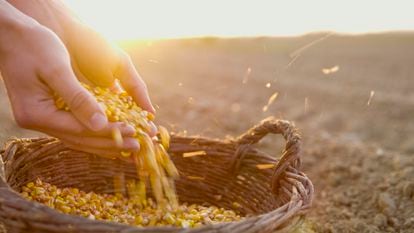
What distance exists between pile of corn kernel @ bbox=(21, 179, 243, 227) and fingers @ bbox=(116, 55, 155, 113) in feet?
1.74

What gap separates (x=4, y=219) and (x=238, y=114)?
5011 millimetres

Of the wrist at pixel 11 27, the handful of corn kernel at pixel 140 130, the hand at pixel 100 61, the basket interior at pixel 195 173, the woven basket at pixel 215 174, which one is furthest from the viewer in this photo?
the basket interior at pixel 195 173

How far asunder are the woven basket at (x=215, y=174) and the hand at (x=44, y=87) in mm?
285

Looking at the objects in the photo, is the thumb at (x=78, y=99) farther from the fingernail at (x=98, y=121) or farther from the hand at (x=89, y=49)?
the hand at (x=89, y=49)

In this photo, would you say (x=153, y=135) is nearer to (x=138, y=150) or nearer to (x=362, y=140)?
(x=138, y=150)

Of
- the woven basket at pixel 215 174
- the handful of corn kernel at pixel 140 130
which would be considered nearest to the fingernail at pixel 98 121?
the handful of corn kernel at pixel 140 130

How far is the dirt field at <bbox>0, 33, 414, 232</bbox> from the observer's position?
3775 mm

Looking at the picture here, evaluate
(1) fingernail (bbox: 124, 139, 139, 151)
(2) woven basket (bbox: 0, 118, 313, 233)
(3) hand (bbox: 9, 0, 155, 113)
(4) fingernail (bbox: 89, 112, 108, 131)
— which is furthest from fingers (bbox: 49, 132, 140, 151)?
(3) hand (bbox: 9, 0, 155, 113)

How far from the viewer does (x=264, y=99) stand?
337 inches

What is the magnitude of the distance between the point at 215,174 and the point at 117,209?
24.2 inches

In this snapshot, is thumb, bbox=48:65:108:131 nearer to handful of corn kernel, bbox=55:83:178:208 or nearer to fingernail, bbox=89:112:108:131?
fingernail, bbox=89:112:108:131

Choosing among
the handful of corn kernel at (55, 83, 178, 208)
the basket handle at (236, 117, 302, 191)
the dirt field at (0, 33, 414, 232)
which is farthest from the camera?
the dirt field at (0, 33, 414, 232)

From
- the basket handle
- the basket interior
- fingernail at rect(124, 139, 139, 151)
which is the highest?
fingernail at rect(124, 139, 139, 151)

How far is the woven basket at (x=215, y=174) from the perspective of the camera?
201 centimetres
